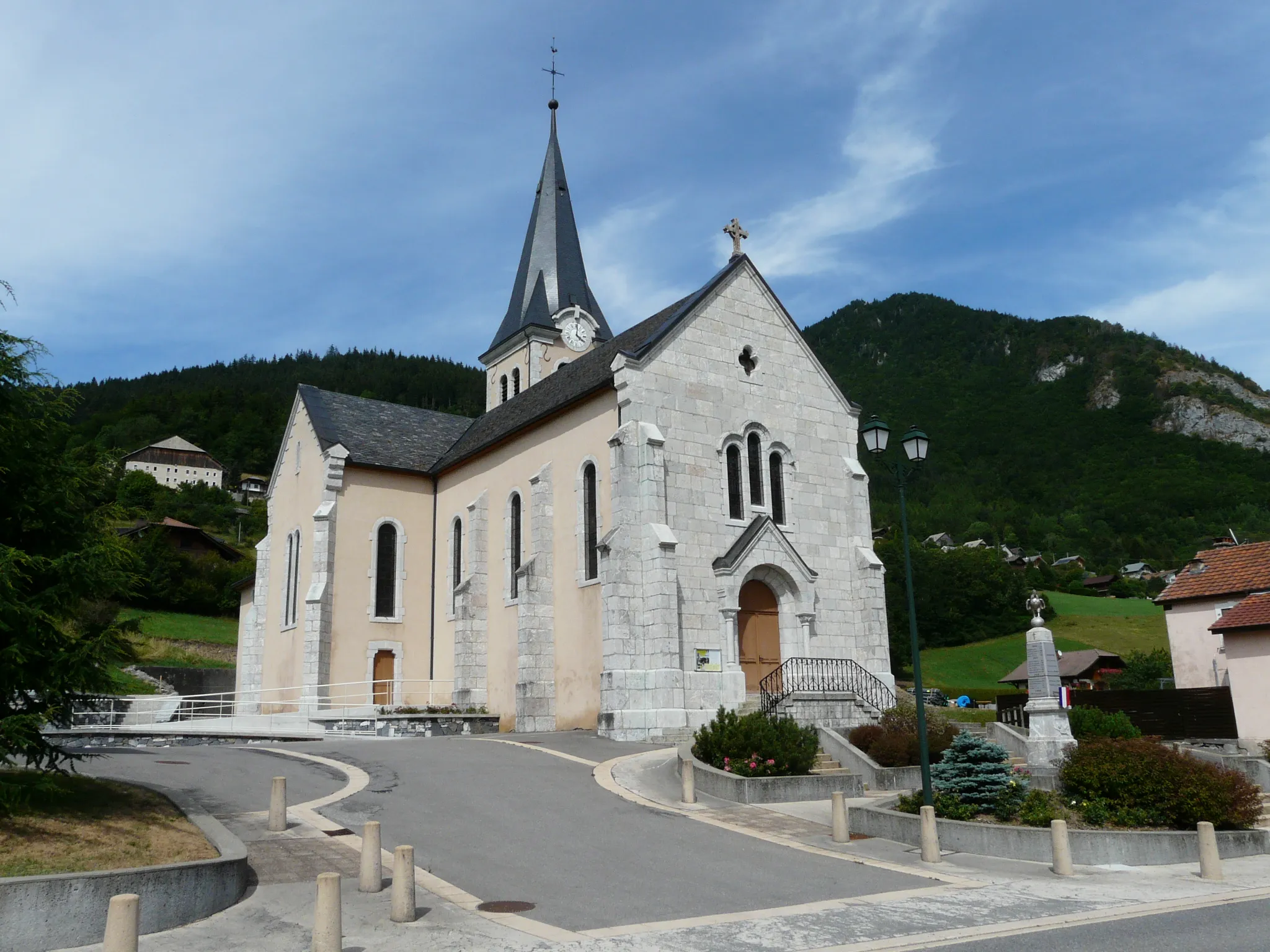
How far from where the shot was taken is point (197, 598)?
57938 mm

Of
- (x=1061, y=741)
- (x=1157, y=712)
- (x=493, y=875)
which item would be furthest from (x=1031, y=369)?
(x=493, y=875)

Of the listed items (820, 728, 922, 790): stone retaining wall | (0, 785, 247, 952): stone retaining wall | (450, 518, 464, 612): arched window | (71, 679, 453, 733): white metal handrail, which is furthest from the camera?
(450, 518, 464, 612): arched window

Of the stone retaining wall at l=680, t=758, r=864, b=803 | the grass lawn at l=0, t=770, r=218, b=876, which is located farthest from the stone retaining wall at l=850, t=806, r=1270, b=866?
the grass lawn at l=0, t=770, r=218, b=876

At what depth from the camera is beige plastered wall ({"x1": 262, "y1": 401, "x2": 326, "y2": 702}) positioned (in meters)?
32.5

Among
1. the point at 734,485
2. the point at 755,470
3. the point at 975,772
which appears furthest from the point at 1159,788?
the point at 755,470

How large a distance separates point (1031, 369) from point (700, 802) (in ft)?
Answer: 460

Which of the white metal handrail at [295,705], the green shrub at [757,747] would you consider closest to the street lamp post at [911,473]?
the green shrub at [757,747]

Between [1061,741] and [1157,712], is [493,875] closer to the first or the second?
[1061,741]

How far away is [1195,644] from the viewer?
30.4 m

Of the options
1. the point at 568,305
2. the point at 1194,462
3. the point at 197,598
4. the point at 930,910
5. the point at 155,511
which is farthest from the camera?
the point at 1194,462

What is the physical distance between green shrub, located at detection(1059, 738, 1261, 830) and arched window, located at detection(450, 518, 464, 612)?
2069 cm

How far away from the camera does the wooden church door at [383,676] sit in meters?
31.1

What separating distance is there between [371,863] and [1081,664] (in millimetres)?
47484

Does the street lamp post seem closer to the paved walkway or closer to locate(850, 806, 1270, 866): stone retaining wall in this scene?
locate(850, 806, 1270, 866): stone retaining wall
